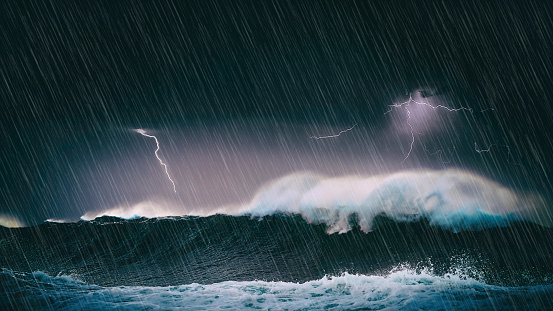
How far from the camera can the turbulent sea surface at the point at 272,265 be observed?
13.3 ft

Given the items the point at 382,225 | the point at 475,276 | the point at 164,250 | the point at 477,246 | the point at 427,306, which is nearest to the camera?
the point at 427,306

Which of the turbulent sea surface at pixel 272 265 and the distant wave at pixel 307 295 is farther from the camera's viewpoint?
the turbulent sea surface at pixel 272 265

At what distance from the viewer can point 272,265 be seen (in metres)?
5.52

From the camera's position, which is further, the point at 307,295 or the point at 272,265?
the point at 272,265

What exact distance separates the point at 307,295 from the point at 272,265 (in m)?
1.37

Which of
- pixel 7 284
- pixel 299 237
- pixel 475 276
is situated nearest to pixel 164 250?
pixel 7 284

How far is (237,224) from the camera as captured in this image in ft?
23.4

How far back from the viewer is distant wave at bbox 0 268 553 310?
3.85 meters

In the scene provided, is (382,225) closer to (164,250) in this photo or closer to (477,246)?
(477,246)

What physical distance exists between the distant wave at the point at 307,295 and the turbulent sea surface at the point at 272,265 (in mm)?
16

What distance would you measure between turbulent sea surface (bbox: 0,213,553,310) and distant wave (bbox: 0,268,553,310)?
0.02 meters

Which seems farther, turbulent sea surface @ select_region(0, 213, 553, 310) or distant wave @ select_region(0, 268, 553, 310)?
turbulent sea surface @ select_region(0, 213, 553, 310)

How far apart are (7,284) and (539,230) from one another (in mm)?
10676

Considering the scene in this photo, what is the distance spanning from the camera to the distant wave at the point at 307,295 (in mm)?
3852
